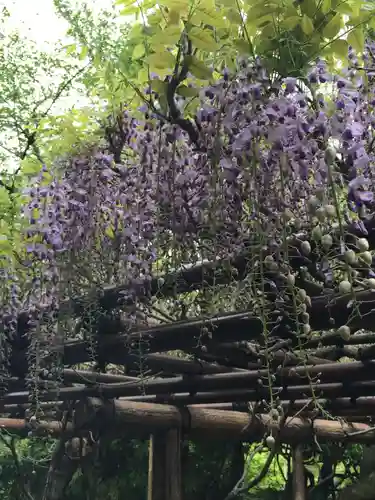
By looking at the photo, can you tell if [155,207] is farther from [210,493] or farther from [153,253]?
[210,493]

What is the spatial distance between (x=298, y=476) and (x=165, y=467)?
47.8 inches

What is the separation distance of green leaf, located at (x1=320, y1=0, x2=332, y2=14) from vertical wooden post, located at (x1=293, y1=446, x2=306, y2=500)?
11.1 feet

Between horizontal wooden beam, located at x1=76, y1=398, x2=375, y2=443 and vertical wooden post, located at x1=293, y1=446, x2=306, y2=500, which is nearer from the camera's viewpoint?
horizontal wooden beam, located at x1=76, y1=398, x2=375, y2=443

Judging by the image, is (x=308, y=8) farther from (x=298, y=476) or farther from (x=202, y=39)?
(x=298, y=476)

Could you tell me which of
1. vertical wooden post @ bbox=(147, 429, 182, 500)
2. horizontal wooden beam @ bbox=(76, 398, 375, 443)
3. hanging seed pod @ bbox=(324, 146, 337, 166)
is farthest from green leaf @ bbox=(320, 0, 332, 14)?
vertical wooden post @ bbox=(147, 429, 182, 500)

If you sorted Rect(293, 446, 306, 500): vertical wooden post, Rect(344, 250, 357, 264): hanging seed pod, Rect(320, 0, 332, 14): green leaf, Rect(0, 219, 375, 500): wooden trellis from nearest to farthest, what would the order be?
Rect(344, 250, 357, 264): hanging seed pod
Rect(320, 0, 332, 14): green leaf
Rect(0, 219, 375, 500): wooden trellis
Rect(293, 446, 306, 500): vertical wooden post

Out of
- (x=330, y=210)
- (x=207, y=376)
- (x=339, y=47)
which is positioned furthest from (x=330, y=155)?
(x=207, y=376)

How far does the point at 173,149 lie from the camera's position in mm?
1593

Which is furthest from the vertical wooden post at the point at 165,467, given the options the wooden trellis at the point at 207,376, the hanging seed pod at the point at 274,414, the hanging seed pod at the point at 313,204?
the hanging seed pod at the point at 313,204

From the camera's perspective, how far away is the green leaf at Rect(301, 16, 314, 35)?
1272 mm

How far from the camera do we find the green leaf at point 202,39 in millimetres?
1318

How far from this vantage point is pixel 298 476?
4207mm

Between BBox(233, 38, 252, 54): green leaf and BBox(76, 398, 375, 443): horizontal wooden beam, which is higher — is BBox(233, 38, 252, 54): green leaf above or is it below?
above

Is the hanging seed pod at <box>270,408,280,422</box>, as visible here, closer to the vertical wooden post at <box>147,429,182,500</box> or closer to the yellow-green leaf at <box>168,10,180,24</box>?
the yellow-green leaf at <box>168,10,180,24</box>
